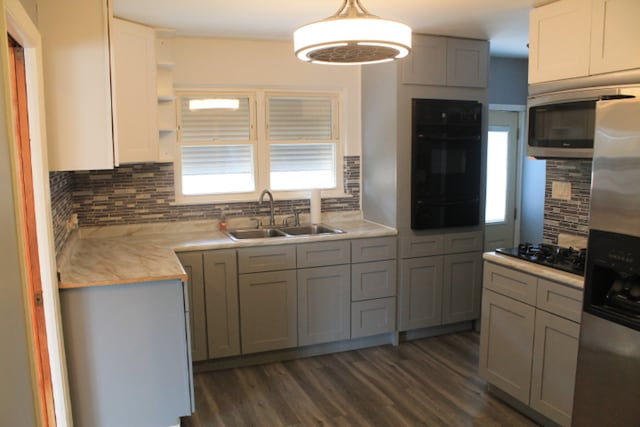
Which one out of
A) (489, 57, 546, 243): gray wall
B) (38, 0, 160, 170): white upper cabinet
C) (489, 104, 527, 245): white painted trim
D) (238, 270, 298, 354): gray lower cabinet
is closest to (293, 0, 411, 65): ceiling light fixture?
(38, 0, 160, 170): white upper cabinet

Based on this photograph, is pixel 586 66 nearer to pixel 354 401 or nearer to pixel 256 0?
pixel 256 0

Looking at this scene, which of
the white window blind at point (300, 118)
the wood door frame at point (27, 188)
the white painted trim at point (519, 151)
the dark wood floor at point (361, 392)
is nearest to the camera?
the wood door frame at point (27, 188)

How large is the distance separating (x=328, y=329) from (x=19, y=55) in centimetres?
253

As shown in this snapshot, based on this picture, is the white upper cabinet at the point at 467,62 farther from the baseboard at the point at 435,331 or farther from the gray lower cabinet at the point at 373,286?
the baseboard at the point at 435,331

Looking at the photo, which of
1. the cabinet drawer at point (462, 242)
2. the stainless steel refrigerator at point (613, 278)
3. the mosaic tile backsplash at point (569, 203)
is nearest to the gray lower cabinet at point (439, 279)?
the cabinet drawer at point (462, 242)

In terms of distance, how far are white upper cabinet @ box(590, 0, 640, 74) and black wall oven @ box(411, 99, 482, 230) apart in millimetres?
1232

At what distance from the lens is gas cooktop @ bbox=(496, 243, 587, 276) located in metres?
2.58

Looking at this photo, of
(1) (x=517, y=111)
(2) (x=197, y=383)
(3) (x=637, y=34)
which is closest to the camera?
(3) (x=637, y=34)

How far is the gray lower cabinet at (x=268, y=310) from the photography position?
3.46m

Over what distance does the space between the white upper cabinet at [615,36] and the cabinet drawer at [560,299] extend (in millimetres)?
1111

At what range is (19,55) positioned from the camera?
2119 millimetres

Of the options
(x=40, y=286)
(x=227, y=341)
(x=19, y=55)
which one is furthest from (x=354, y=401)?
(x=19, y=55)

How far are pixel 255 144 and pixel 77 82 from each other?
5.60ft

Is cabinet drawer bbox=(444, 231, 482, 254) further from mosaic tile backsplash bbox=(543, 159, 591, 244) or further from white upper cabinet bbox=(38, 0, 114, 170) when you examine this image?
white upper cabinet bbox=(38, 0, 114, 170)
